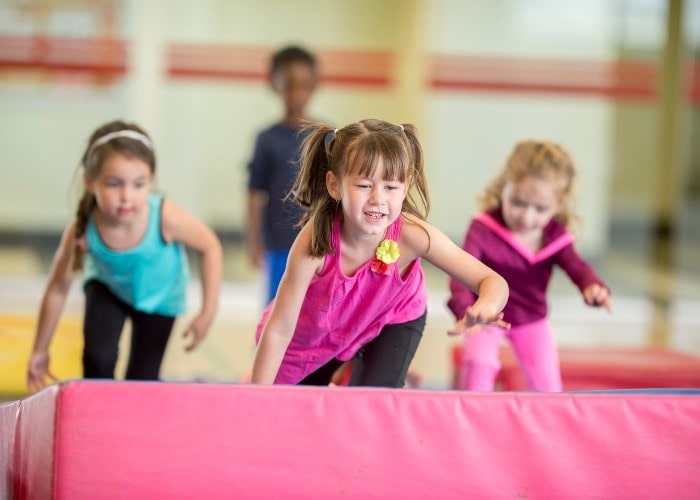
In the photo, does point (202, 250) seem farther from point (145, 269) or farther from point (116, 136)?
point (116, 136)

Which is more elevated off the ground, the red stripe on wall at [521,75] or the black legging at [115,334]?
the red stripe on wall at [521,75]

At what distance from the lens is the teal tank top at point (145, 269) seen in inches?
112

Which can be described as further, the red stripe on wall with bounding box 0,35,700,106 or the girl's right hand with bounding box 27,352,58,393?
the red stripe on wall with bounding box 0,35,700,106

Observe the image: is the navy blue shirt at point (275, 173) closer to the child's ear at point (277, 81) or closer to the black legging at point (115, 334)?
the child's ear at point (277, 81)

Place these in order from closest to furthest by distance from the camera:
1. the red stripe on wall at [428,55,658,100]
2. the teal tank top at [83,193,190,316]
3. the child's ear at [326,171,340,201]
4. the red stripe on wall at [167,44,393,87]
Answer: the child's ear at [326,171,340,201] → the teal tank top at [83,193,190,316] → the red stripe on wall at [167,44,393,87] → the red stripe on wall at [428,55,658,100]

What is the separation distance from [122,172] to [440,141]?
5212mm

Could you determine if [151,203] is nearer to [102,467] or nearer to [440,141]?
[102,467]

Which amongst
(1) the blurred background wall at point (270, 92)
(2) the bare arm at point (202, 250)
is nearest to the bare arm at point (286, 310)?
(2) the bare arm at point (202, 250)

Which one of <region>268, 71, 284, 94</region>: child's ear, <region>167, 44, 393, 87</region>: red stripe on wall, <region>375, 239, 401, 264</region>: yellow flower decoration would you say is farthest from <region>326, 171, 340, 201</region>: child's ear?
<region>167, 44, 393, 87</region>: red stripe on wall

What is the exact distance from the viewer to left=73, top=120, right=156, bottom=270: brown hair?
2771mm

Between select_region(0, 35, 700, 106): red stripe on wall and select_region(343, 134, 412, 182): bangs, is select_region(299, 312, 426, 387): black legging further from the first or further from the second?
select_region(0, 35, 700, 106): red stripe on wall

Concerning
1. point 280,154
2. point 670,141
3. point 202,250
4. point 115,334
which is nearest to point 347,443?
point 202,250

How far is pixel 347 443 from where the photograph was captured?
6.46 ft

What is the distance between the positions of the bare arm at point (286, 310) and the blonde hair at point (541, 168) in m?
0.86
